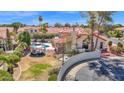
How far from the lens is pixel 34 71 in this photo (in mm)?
4250

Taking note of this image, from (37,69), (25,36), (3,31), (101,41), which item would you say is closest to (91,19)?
(101,41)

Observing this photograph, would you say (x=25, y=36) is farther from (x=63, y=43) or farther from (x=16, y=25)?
(x=63, y=43)

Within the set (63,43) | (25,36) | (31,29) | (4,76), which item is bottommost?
(4,76)

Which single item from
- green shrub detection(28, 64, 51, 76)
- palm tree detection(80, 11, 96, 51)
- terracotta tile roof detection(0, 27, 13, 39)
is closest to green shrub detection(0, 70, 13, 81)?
green shrub detection(28, 64, 51, 76)

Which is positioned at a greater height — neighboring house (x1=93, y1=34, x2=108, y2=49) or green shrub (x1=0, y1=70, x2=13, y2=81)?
neighboring house (x1=93, y1=34, x2=108, y2=49)

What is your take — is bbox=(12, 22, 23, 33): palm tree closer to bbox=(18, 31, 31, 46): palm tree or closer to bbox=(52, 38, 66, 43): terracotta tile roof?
bbox=(18, 31, 31, 46): palm tree

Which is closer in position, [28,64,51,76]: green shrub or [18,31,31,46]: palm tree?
[18,31,31,46]: palm tree

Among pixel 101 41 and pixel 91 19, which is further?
pixel 101 41

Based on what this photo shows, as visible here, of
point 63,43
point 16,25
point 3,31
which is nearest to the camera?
point 16,25

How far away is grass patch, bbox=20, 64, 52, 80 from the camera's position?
13.9 feet

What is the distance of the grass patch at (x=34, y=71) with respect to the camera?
4.23m
